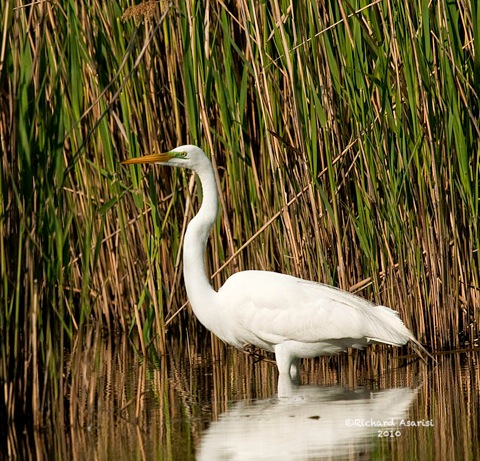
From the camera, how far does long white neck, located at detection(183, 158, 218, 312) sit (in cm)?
516

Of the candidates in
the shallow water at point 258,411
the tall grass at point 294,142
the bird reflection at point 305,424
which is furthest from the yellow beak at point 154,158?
the bird reflection at point 305,424

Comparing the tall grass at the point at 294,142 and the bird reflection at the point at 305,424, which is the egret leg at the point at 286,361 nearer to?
the bird reflection at the point at 305,424

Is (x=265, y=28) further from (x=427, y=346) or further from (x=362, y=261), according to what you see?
(x=427, y=346)

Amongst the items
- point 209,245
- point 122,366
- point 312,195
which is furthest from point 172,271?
point 312,195

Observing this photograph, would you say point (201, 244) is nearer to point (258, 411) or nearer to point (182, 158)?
point (182, 158)

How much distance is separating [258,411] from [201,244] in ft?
3.78

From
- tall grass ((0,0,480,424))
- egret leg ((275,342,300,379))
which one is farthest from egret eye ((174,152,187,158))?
egret leg ((275,342,300,379))

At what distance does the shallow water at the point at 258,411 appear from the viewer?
11.8 feet

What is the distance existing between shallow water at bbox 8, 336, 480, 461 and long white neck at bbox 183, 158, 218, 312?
41 centimetres

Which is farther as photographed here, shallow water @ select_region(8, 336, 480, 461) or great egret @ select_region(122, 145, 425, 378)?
great egret @ select_region(122, 145, 425, 378)

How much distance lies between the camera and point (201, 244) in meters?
5.18

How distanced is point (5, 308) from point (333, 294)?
2.00 m

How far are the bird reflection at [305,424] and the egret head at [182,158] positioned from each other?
1239mm

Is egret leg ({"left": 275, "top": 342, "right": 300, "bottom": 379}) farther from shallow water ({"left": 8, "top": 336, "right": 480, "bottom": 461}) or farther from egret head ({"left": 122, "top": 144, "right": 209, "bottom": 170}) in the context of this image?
egret head ({"left": 122, "top": 144, "right": 209, "bottom": 170})
